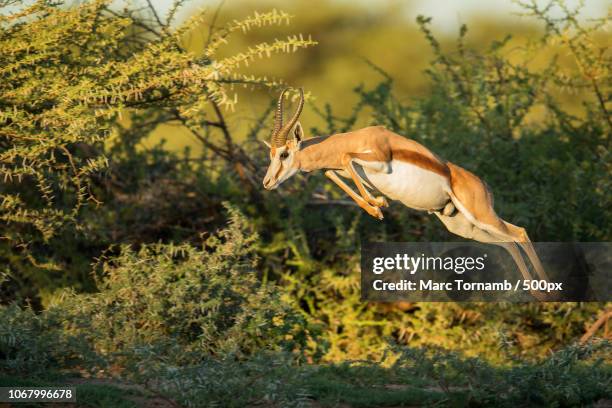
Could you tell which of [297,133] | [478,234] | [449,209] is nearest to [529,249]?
[478,234]

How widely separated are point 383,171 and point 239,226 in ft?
12.6

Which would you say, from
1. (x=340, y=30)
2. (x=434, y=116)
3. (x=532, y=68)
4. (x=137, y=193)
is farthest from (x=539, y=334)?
(x=340, y=30)

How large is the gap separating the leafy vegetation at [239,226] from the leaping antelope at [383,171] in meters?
1.73

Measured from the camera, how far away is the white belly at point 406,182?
4449 mm

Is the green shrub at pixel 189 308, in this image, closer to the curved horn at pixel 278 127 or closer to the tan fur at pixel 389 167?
the curved horn at pixel 278 127

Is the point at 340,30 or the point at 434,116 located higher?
the point at 340,30

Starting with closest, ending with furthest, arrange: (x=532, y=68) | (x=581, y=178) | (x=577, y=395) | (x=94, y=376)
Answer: (x=577, y=395) < (x=94, y=376) < (x=581, y=178) < (x=532, y=68)

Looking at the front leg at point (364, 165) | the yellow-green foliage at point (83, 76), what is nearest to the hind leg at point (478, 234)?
the front leg at point (364, 165)

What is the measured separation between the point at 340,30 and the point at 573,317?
720 inches

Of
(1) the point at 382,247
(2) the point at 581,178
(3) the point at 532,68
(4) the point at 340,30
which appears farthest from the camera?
(4) the point at 340,30

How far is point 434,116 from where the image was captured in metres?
11.1

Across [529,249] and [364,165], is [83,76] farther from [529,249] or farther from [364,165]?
[529,249]

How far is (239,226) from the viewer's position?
324 inches

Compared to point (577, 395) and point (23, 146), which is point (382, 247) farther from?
point (23, 146)
